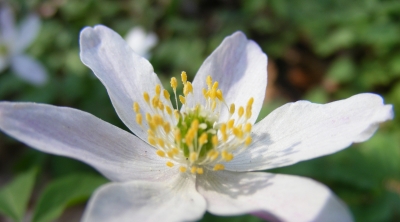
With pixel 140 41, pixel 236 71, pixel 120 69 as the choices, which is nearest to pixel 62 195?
pixel 120 69

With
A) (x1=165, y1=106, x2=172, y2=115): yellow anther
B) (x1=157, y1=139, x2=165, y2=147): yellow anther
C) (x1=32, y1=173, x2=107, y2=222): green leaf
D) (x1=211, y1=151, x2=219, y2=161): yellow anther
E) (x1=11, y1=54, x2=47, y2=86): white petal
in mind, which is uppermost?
(x1=165, y1=106, x2=172, y2=115): yellow anther

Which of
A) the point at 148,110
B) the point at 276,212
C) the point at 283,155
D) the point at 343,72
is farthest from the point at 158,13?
the point at 276,212

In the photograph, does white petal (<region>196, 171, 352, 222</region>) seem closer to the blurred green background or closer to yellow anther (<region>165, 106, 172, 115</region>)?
yellow anther (<region>165, 106, 172, 115</region>)

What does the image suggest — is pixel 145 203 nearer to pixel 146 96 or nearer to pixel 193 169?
pixel 193 169

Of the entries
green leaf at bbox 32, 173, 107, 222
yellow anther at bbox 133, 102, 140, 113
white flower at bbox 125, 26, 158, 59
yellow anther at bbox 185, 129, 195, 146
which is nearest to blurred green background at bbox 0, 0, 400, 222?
green leaf at bbox 32, 173, 107, 222

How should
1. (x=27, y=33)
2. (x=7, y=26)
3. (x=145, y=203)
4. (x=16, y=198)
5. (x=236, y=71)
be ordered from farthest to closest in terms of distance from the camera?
(x=7, y=26) → (x=27, y=33) → (x=16, y=198) → (x=236, y=71) → (x=145, y=203)
